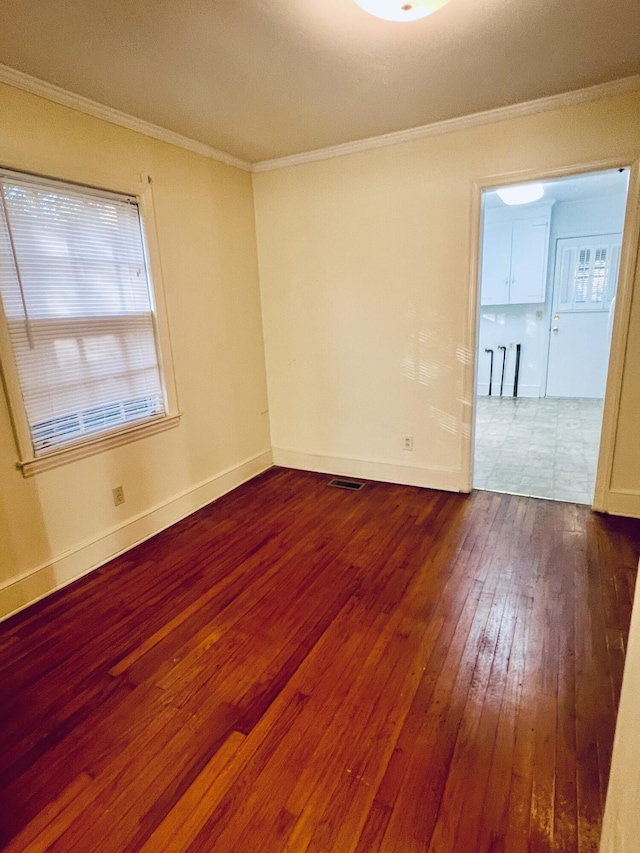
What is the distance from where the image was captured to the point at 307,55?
6.54 ft

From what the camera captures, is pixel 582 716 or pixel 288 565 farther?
pixel 288 565

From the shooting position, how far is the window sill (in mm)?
2227

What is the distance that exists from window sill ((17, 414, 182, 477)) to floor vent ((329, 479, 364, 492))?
135 centimetres

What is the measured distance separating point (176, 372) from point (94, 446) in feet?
2.47

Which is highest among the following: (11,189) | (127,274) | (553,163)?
(553,163)

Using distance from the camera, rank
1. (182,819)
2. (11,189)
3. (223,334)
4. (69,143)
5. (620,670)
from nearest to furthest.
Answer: (182,819), (620,670), (11,189), (69,143), (223,334)

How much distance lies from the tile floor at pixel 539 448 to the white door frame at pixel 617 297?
0.42 metres

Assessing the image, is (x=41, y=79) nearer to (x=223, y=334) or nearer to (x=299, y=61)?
(x=299, y=61)

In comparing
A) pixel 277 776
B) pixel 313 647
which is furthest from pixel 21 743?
pixel 313 647

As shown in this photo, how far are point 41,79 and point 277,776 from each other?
305 centimetres

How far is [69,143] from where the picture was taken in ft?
7.43

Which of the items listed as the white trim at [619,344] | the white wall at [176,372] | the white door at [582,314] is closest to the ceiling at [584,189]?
the white door at [582,314]

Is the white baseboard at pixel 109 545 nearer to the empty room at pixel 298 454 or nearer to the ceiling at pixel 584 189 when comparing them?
the empty room at pixel 298 454

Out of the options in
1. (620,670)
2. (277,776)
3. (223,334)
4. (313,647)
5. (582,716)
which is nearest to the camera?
(277,776)
